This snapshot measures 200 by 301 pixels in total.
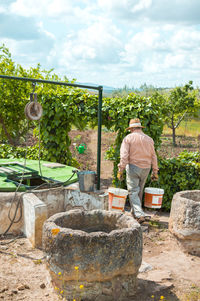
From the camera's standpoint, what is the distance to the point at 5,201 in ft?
17.6

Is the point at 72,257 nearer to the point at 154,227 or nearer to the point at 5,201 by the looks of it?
the point at 5,201

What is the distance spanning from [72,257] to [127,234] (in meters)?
0.64

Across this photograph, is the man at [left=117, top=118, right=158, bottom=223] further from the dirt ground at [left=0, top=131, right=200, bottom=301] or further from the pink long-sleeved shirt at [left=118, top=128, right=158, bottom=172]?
the dirt ground at [left=0, top=131, right=200, bottom=301]

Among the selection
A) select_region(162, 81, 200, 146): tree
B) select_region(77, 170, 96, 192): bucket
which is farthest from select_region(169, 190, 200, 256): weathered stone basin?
select_region(162, 81, 200, 146): tree

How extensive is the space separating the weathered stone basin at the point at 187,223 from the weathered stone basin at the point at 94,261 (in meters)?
1.92

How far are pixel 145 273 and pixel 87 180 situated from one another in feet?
5.88

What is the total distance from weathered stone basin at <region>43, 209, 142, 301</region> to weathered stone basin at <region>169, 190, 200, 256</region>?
6.31ft

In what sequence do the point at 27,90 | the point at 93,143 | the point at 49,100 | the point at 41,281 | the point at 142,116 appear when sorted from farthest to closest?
the point at 93,143
the point at 27,90
the point at 49,100
the point at 142,116
the point at 41,281

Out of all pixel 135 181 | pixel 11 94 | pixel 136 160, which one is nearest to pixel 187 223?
pixel 135 181

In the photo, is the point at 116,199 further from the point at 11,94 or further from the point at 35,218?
the point at 11,94

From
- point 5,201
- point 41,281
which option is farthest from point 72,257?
point 5,201

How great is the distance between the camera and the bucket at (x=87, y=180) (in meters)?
5.45

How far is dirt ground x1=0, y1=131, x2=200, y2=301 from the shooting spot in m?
3.82

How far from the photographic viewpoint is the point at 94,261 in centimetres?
343
